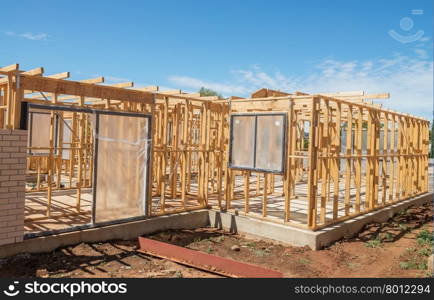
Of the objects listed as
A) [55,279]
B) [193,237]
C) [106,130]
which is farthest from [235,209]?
[55,279]

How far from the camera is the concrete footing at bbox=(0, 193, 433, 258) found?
22.9 ft

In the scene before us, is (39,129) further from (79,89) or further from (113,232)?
(113,232)

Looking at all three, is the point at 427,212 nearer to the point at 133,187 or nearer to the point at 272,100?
the point at 272,100

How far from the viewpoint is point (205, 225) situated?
1002cm

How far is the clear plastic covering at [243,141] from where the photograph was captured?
29.6ft

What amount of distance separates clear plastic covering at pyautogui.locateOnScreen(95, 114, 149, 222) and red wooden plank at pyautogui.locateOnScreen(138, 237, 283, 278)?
1.10 m

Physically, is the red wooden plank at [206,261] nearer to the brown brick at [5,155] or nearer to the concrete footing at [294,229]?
the concrete footing at [294,229]

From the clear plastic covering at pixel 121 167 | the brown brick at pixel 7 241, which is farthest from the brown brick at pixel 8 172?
the clear plastic covering at pixel 121 167

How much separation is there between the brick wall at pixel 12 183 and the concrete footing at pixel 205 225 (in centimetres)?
25

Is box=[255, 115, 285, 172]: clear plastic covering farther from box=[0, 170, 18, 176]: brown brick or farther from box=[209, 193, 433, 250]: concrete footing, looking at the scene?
box=[0, 170, 18, 176]: brown brick

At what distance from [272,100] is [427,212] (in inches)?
300

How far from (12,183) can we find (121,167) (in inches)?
91.0

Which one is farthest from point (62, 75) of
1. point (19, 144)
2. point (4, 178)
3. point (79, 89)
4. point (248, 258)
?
point (248, 258)

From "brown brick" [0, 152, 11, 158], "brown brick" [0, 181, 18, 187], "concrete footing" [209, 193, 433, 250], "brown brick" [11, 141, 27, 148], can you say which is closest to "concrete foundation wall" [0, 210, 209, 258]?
"concrete footing" [209, 193, 433, 250]
